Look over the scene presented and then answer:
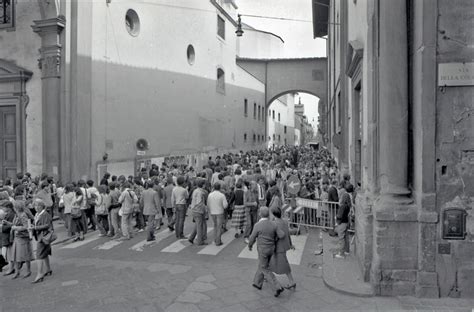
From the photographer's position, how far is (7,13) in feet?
49.5

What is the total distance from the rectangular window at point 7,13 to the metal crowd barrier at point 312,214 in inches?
478

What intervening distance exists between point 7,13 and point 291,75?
2846 cm

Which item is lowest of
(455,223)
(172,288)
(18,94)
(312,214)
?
(172,288)

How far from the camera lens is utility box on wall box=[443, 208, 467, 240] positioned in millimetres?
6176

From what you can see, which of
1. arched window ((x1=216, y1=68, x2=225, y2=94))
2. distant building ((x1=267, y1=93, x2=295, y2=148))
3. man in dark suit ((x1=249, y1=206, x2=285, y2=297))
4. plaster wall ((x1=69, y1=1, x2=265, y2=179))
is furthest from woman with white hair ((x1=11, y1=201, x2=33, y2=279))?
distant building ((x1=267, y1=93, x2=295, y2=148))

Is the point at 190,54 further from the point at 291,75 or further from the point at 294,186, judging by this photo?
the point at 291,75

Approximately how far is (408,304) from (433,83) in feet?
11.0

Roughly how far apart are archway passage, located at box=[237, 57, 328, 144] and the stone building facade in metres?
32.1

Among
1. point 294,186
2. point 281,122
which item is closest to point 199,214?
point 294,186

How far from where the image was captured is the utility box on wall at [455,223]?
6176 millimetres

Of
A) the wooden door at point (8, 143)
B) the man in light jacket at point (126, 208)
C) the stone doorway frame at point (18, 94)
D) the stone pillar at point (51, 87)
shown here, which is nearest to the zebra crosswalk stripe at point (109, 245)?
the man in light jacket at point (126, 208)

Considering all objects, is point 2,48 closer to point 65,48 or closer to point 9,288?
point 65,48

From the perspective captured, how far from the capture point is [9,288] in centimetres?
710

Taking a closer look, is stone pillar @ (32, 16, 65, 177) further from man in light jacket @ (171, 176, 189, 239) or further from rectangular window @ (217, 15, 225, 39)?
rectangular window @ (217, 15, 225, 39)
